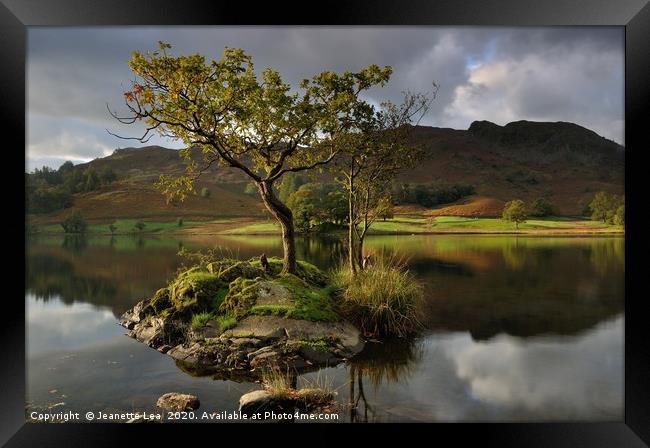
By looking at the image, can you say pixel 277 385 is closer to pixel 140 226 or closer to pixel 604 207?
pixel 604 207

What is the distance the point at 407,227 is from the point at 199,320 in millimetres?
16699

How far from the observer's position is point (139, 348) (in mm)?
8789

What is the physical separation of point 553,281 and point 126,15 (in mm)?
16434

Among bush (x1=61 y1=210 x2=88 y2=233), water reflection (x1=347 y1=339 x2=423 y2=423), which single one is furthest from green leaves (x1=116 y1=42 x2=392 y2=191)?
bush (x1=61 y1=210 x2=88 y2=233)

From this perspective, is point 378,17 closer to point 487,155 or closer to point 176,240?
point 487,155

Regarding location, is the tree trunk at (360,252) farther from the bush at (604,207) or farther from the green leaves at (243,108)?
the bush at (604,207)

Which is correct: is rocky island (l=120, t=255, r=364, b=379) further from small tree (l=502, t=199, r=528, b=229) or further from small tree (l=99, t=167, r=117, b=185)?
small tree (l=99, t=167, r=117, b=185)

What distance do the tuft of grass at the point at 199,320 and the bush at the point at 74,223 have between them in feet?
52.1

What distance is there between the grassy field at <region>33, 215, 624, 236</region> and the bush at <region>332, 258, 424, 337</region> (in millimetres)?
7949

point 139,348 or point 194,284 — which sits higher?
point 194,284

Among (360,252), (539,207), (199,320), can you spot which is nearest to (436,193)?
(539,207)

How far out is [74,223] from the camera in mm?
22406
